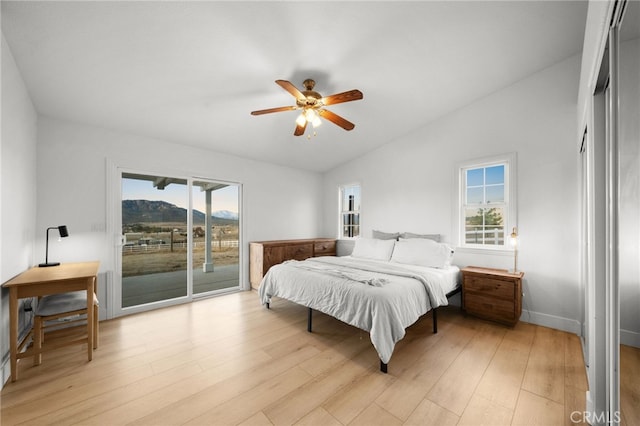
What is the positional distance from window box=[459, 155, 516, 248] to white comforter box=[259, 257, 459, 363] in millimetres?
642

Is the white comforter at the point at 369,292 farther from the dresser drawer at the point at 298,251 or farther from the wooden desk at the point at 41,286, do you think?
the wooden desk at the point at 41,286

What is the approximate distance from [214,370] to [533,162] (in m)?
4.27

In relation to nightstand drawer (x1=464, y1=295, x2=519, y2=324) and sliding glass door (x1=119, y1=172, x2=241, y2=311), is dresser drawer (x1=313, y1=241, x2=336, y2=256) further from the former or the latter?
nightstand drawer (x1=464, y1=295, x2=519, y2=324)

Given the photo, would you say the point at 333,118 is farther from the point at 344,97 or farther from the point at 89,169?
the point at 89,169

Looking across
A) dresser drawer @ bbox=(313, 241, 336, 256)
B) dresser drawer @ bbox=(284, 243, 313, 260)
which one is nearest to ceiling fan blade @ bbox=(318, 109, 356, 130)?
dresser drawer @ bbox=(284, 243, 313, 260)

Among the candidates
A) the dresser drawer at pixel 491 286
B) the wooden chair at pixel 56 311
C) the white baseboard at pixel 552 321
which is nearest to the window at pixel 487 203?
the dresser drawer at pixel 491 286

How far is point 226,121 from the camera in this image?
3.55 m

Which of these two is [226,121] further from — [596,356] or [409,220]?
[596,356]

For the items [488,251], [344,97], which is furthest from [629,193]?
[488,251]

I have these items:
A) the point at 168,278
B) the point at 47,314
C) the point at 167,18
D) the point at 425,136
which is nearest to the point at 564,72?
the point at 425,136

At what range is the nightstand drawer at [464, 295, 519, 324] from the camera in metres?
3.05

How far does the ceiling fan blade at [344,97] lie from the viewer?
2.37 m

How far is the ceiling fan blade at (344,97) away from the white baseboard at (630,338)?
2.22 meters

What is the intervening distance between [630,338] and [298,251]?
4314mm
